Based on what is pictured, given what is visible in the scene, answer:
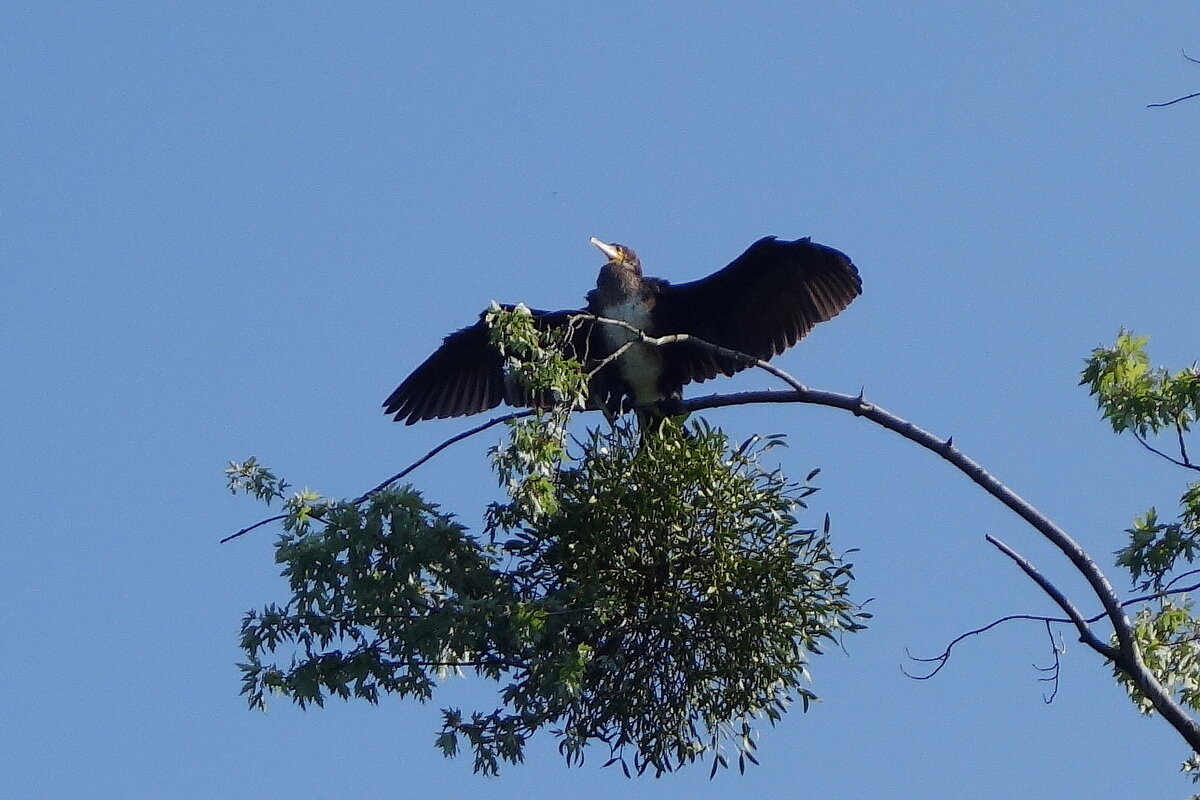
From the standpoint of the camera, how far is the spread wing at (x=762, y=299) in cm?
628

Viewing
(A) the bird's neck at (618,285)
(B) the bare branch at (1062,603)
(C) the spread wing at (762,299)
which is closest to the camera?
(B) the bare branch at (1062,603)

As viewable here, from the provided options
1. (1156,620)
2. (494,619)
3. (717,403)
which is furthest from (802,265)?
(494,619)

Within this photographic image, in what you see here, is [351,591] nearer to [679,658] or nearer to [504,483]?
[504,483]

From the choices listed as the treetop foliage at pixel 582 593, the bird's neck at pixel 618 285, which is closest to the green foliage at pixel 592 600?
the treetop foliage at pixel 582 593

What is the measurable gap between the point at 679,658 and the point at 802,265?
85.4 inches

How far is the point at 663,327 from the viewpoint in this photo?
262 inches

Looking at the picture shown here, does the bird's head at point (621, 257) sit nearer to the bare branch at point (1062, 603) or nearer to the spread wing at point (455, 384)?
the spread wing at point (455, 384)

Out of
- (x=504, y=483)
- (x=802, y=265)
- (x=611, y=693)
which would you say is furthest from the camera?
(x=802, y=265)

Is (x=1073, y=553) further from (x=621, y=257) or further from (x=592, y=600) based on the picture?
(x=621, y=257)

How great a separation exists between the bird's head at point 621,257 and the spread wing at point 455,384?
0.29 m

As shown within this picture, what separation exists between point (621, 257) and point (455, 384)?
86cm

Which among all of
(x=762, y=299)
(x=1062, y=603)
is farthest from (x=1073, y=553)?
(x=762, y=299)

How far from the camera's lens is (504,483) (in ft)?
14.0

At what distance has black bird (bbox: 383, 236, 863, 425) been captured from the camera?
6281 millimetres
